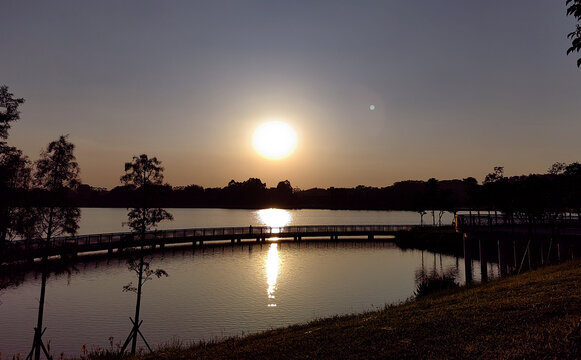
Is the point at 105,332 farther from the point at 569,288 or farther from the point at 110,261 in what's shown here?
the point at 110,261

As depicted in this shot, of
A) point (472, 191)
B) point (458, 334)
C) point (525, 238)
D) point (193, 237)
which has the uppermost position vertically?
point (472, 191)

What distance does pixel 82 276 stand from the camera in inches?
1779

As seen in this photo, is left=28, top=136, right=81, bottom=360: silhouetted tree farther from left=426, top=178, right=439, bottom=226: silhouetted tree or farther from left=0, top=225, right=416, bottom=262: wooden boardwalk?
left=426, top=178, right=439, bottom=226: silhouetted tree

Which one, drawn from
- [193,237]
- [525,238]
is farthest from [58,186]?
[193,237]

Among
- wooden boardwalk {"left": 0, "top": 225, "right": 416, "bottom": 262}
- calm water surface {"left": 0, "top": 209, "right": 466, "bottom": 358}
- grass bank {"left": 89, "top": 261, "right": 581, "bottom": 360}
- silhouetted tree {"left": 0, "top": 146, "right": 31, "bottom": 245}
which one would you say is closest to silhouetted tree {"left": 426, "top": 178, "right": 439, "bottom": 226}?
wooden boardwalk {"left": 0, "top": 225, "right": 416, "bottom": 262}

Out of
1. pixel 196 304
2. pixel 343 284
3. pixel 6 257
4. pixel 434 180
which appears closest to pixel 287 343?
pixel 6 257

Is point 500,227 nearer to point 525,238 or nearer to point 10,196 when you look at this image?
point 525,238

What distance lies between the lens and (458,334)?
11.4 meters

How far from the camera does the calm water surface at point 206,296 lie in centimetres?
2630

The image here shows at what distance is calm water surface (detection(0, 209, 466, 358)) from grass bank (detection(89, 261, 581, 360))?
377 inches

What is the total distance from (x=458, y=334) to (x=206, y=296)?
28.6 metres

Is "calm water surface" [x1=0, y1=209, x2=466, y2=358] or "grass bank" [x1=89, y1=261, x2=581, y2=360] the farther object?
"calm water surface" [x1=0, y1=209, x2=466, y2=358]

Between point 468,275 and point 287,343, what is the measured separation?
28039mm

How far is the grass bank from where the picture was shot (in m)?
9.67
